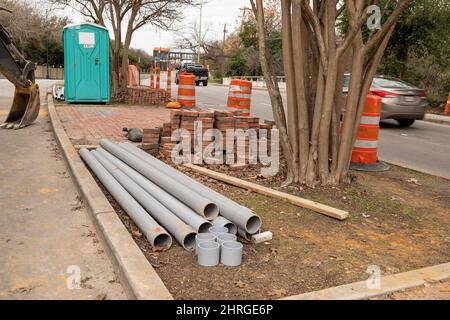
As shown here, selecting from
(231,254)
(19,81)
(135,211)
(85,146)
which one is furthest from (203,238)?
(19,81)

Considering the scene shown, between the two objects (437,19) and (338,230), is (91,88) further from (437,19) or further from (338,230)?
(437,19)

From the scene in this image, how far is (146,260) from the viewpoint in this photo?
3.31 metres

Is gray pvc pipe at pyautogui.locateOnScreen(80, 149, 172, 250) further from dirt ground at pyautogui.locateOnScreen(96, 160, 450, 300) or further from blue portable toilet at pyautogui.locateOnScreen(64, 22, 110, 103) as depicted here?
blue portable toilet at pyautogui.locateOnScreen(64, 22, 110, 103)

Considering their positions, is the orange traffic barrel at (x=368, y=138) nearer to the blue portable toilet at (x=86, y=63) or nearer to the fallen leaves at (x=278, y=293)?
the fallen leaves at (x=278, y=293)

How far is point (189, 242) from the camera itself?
3830mm

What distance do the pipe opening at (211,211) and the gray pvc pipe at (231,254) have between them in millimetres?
623

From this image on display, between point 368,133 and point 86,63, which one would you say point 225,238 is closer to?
point 368,133

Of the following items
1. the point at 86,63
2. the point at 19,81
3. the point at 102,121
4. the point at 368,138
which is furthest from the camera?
the point at 86,63

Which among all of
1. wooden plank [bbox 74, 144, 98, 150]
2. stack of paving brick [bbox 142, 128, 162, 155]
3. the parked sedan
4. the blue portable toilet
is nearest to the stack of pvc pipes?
stack of paving brick [bbox 142, 128, 162, 155]

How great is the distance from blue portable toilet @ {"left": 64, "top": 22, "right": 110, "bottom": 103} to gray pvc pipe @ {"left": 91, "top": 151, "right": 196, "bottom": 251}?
1033cm

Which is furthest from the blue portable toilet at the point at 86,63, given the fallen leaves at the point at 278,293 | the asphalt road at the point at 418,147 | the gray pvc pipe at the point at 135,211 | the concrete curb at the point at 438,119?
the fallen leaves at the point at 278,293

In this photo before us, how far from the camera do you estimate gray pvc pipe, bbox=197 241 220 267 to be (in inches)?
136

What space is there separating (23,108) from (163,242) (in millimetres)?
8344

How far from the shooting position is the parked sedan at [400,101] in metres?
13.0
